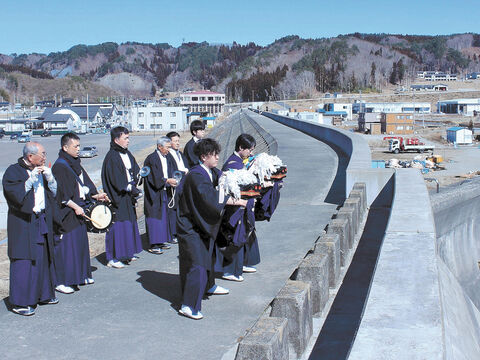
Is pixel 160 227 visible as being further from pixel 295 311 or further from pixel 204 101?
pixel 204 101

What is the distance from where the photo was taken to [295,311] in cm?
461

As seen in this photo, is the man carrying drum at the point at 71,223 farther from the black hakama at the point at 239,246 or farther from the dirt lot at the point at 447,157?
the dirt lot at the point at 447,157

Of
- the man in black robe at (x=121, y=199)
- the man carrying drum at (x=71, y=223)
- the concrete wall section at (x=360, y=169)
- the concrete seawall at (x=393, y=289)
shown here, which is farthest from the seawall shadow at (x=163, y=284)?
the concrete wall section at (x=360, y=169)

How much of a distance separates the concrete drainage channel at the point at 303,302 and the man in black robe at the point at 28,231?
2.10m

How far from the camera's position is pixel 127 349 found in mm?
4617

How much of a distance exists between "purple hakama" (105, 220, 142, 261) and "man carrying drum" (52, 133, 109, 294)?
599 mm

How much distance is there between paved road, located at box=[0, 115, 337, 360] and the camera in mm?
4648

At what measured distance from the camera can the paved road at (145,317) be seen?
15.3ft

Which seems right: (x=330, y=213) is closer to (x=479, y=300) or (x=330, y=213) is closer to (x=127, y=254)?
(x=479, y=300)

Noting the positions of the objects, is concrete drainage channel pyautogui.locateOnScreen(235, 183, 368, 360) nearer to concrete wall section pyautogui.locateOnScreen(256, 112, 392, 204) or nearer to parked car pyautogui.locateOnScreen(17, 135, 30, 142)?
concrete wall section pyautogui.locateOnScreen(256, 112, 392, 204)

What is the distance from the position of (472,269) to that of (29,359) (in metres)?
7.64

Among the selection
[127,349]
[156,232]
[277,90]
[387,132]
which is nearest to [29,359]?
[127,349]

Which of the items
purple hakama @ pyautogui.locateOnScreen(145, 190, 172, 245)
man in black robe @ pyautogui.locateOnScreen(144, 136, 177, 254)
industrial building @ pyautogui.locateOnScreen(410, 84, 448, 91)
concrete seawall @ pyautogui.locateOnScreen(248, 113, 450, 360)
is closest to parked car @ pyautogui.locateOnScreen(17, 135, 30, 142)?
concrete seawall @ pyautogui.locateOnScreen(248, 113, 450, 360)

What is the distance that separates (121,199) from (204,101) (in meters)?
146
